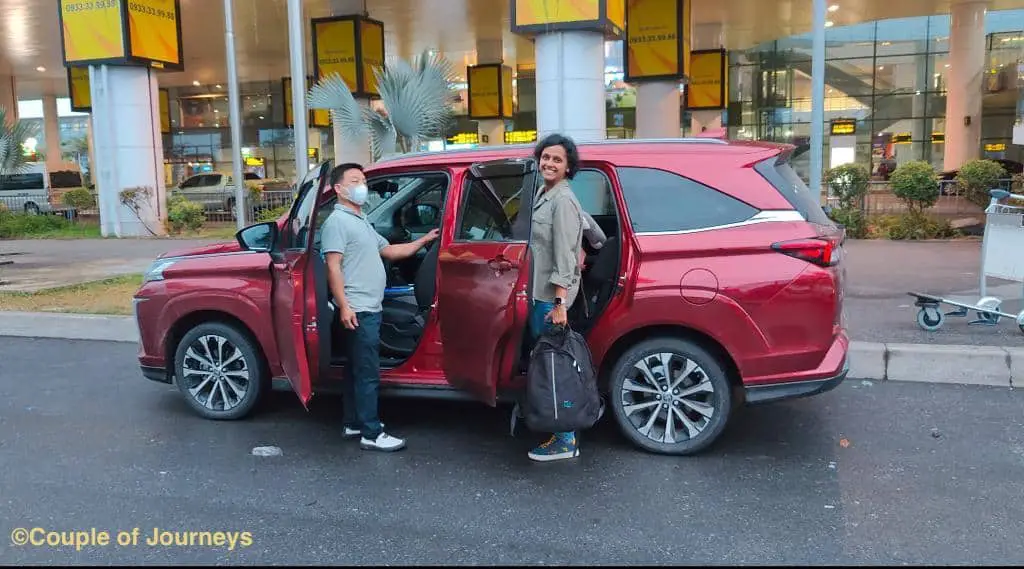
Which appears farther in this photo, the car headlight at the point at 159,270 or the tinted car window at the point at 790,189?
the car headlight at the point at 159,270

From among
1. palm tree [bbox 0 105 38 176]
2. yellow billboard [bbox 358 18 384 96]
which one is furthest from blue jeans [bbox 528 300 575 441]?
yellow billboard [bbox 358 18 384 96]

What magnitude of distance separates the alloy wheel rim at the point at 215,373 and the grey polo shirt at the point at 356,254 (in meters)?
1.24

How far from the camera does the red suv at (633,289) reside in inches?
178

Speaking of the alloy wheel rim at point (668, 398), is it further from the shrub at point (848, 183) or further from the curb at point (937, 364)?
the shrub at point (848, 183)

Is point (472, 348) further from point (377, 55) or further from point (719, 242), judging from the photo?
point (377, 55)

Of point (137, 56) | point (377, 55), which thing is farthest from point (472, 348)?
point (377, 55)

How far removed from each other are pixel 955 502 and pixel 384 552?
2.85 m

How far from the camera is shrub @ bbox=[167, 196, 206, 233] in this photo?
66.5ft

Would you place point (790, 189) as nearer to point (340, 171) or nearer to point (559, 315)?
point (559, 315)

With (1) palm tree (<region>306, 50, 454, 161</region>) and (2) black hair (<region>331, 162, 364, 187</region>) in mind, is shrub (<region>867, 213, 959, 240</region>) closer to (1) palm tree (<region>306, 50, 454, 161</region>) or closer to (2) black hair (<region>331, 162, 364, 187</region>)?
(1) palm tree (<region>306, 50, 454, 161</region>)

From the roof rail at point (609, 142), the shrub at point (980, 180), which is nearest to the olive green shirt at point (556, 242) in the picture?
the roof rail at point (609, 142)

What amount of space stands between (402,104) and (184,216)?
1337 centimetres

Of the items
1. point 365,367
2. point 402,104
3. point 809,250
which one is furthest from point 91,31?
point 809,250

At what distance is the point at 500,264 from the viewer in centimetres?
449
